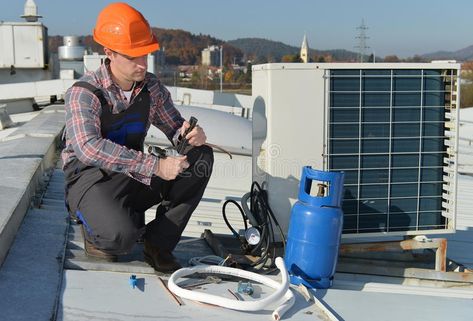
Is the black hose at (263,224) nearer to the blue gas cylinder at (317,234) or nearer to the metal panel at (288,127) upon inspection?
the metal panel at (288,127)

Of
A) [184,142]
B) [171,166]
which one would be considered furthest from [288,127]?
[171,166]

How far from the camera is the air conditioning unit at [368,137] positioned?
3.35 metres

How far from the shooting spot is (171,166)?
111 inches

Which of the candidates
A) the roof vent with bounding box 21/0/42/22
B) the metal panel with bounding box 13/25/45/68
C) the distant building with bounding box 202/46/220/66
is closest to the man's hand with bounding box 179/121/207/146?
the metal panel with bounding box 13/25/45/68

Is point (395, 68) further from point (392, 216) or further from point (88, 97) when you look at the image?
point (88, 97)

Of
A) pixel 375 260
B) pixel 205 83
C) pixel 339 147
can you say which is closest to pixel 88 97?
pixel 339 147

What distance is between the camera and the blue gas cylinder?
9.65 ft

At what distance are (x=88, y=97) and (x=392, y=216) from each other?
6.09ft

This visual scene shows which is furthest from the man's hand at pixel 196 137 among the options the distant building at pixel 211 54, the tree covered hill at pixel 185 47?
the distant building at pixel 211 54

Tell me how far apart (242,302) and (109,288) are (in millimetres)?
621

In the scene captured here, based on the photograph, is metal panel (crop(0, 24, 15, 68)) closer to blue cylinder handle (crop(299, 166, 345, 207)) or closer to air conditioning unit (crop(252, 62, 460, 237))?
air conditioning unit (crop(252, 62, 460, 237))

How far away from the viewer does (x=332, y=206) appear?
2.97 meters

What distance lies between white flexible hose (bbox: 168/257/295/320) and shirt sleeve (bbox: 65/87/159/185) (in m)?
0.52

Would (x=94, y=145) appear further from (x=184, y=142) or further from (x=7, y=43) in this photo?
(x=7, y=43)
